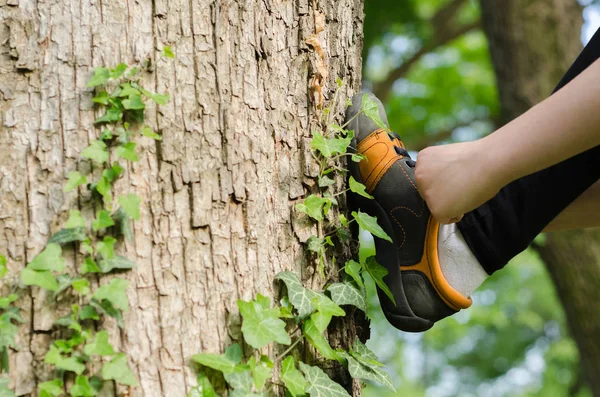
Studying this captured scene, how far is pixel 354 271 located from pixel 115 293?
671 mm

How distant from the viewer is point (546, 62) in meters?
4.55

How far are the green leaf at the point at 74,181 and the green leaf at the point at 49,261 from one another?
0.13m

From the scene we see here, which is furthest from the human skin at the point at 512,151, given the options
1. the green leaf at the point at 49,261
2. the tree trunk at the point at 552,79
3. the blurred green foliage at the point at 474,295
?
the blurred green foliage at the point at 474,295

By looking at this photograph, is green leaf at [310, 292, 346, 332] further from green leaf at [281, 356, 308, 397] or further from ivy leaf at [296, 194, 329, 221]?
ivy leaf at [296, 194, 329, 221]

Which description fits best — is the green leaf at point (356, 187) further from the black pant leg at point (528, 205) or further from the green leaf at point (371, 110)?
the black pant leg at point (528, 205)

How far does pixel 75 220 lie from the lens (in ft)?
4.33

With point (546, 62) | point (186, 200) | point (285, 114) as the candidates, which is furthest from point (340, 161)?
point (546, 62)

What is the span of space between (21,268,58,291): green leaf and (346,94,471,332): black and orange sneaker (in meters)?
0.89

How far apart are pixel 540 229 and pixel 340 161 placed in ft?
2.00

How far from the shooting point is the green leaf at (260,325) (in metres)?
1.39

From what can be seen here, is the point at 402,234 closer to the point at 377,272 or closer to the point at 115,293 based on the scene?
the point at 377,272

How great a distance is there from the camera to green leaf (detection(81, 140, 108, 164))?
1352 millimetres

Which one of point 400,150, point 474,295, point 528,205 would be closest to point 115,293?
point 400,150

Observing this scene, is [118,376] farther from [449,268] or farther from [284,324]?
[449,268]
